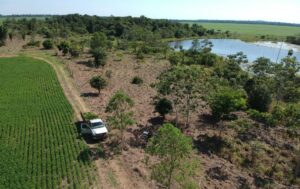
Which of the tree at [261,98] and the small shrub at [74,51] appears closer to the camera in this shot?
the tree at [261,98]

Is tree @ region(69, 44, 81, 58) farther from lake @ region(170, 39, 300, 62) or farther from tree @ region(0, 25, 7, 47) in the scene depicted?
lake @ region(170, 39, 300, 62)

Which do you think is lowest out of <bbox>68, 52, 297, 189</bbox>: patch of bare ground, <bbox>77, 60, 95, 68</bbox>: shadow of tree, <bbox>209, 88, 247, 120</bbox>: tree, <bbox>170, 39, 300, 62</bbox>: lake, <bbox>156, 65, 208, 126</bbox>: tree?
<bbox>170, 39, 300, 62</bbox>: lake

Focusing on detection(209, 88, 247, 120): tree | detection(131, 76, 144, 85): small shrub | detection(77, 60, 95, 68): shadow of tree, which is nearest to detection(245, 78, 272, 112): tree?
detection(209, 88, 247, 120): tree

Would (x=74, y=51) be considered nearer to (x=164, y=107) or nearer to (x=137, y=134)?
(x=164, y=107)

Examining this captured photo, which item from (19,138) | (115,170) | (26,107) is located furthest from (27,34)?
(115,170)

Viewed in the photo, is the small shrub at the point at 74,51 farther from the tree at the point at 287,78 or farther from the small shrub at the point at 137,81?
the tree at the point at 287,78

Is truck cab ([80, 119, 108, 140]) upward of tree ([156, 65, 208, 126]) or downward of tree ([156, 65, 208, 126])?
downward

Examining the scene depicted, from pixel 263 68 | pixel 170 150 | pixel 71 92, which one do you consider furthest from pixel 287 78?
pixel 71 92

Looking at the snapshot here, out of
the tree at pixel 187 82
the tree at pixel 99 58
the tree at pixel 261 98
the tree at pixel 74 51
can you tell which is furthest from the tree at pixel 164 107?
the tree at pixel 74 51

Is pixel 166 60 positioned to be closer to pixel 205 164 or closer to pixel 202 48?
pixel 202 48
